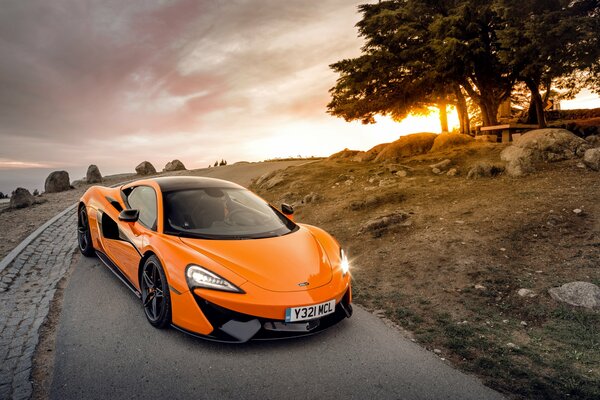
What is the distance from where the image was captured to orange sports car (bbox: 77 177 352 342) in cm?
351

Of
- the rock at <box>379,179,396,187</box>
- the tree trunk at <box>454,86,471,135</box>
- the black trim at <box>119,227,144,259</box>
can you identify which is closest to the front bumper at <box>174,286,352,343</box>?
the black trim at <box>119,227,144,259</box>

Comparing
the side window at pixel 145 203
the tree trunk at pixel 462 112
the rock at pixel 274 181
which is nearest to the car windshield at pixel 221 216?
the side window at pixel 145 203

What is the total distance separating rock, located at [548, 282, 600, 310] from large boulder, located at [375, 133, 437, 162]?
1141 centimetres

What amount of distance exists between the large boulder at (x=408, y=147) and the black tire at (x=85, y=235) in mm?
11580

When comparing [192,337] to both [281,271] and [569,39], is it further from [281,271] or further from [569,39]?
[569,39]

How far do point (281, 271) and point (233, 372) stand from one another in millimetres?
953

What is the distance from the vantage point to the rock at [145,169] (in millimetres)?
27516

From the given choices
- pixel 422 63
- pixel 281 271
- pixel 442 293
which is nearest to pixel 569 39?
pixel 422 63

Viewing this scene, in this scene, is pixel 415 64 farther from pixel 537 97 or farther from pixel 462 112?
pixel 537 97

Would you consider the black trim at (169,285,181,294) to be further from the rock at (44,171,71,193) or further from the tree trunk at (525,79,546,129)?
the rock at (44,171,71,193)

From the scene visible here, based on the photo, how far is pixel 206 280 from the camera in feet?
11.8

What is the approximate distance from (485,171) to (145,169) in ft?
74.9

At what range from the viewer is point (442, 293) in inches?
206

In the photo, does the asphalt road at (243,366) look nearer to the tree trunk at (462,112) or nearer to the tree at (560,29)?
the tree at (560,29)
